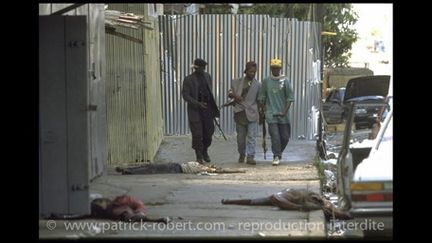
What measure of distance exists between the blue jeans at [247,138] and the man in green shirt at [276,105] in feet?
1.03

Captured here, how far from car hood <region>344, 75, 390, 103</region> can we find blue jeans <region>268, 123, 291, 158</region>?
6671mm

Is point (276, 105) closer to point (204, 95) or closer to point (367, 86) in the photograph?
point (204, 95)

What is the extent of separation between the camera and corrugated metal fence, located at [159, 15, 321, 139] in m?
16.0

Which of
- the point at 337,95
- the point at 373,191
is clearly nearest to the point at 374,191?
the point at 373,191

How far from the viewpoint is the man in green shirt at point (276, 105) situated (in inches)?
501

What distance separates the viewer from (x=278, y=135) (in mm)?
12812

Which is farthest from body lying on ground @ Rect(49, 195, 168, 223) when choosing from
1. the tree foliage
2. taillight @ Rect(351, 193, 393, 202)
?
the tree foliage

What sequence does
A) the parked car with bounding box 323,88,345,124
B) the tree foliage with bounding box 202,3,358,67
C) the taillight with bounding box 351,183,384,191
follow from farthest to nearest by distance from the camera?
the tree foliage with bounding box 202,3,358,67 → the parked car with bounding box 323,88,345,124 → the taillight with bounding box 351,183,384,191

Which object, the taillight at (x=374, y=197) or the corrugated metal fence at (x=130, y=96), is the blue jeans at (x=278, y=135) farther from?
the taillight at (x=374, y=197)

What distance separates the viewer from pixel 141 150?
13.2 metres

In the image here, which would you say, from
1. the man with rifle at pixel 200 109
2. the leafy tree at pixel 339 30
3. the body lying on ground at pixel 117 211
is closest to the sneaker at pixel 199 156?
the man with rifle at pixel 200 109

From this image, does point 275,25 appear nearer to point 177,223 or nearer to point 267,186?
point 267,186

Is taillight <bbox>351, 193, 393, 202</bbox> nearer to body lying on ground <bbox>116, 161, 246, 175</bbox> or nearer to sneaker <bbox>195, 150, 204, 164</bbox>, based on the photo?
body lying on ground <bbox>116, 161, 246, 175</bbox>
